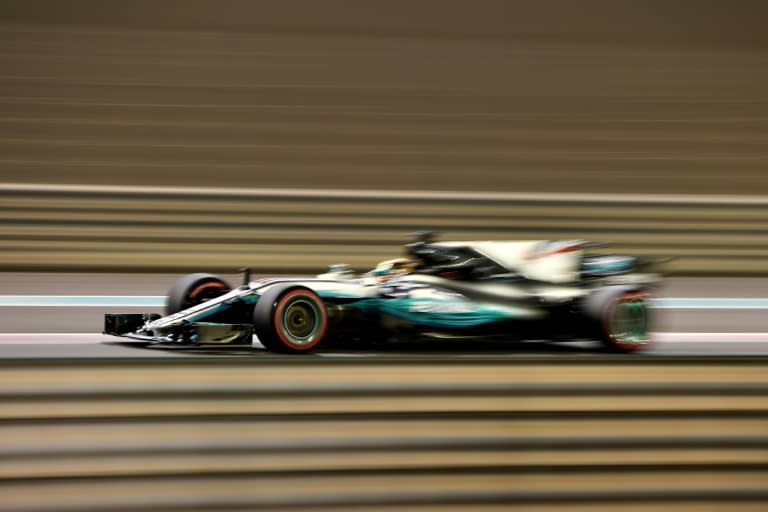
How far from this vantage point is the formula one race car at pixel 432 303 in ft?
19.4

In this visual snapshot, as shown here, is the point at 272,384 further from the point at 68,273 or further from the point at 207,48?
the point at 207,48

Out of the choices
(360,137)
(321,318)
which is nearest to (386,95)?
(360,137)

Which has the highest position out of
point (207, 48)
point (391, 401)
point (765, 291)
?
point (207, 48)

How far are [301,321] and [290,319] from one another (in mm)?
74

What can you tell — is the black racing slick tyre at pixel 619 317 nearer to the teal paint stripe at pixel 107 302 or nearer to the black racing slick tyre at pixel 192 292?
the teal paint stripe at pixel 107 302

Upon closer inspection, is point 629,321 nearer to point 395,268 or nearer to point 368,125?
point 395,268

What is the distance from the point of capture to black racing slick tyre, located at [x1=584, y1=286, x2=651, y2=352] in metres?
6.61

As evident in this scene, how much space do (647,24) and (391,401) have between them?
850cm

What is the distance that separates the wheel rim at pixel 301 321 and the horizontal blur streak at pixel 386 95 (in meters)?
4.71

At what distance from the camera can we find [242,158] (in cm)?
1056

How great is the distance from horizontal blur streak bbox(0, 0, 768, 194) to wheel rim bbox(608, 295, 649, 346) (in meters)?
4.23

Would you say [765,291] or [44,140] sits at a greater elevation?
[44,140]

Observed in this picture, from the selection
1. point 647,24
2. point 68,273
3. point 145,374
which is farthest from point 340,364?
point 647,24

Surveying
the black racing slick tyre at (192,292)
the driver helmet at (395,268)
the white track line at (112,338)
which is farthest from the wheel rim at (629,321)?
the black racing slick tyre at (192,292)
